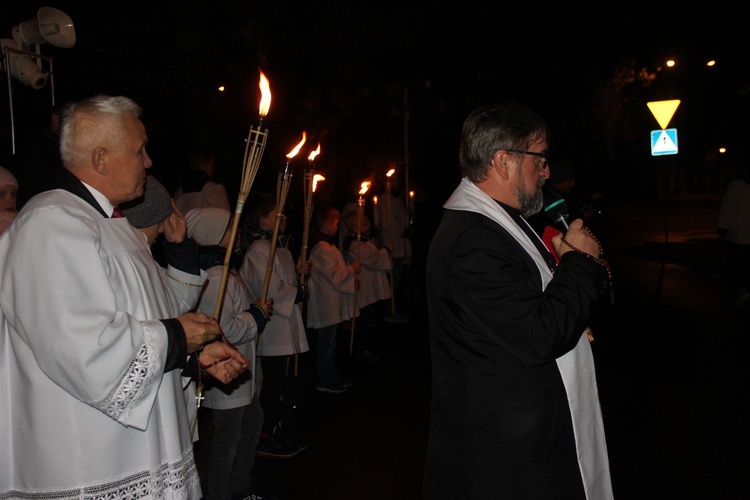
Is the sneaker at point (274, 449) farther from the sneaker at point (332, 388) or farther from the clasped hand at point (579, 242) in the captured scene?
the clasped hand at point (579, 242)

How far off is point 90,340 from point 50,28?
3910 millimetres

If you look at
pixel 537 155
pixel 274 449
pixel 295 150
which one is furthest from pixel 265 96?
pixel 274 449

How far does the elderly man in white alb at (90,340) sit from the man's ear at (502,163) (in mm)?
1237

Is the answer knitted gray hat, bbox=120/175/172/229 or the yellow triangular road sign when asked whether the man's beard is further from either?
the yellow triangular road sign

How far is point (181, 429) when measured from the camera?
2703 mm

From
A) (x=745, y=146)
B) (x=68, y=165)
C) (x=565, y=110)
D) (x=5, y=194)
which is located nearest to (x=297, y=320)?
(x=5, y=194)

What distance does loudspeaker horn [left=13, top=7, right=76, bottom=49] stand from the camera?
211 inches

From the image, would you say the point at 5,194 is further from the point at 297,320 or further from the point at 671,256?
the point at 671,256

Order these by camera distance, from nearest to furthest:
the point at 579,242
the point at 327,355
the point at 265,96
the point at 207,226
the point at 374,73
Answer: the point at 579,242, the point at 265,96, the point at 207,226, the point at 327,355, the point at 374,73

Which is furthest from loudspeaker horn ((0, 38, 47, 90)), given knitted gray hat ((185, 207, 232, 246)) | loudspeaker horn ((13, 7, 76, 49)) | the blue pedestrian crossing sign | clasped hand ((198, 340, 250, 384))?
the blue pedestrian crossing sign

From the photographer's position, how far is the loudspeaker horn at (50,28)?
211 inches

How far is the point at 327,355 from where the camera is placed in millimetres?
7734

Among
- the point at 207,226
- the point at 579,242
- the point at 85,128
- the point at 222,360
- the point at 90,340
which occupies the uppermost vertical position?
the point at 85,128

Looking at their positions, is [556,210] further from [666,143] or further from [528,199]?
[666,143]
